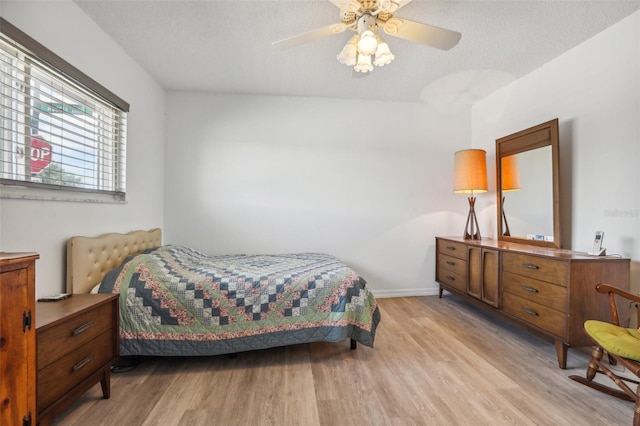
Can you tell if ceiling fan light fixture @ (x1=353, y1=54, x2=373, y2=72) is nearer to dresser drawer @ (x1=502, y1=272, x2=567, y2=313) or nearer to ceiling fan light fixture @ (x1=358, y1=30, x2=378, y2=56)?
ceiling fan light fixture @ (x1=358, y1=30, x2=378, y2=56)

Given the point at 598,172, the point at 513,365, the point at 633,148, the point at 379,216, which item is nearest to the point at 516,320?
the point at 513,365

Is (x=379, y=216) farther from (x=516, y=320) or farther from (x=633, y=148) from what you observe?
(x=633, y=148)

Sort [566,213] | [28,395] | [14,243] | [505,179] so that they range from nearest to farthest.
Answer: [28,395], [14,243], [566,213], [505,179]

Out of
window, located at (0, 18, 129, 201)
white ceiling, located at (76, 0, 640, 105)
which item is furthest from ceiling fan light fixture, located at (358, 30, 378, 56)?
window, located at (0, 18, 129, 201)

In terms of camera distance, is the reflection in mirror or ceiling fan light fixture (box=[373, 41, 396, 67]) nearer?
ceiling fan light fixture (box=[373, 41, 396, 67])

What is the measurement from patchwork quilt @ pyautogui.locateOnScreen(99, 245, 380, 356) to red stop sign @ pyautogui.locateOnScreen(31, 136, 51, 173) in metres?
0.78

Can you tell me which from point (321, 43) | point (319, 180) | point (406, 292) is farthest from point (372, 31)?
point (406, 292)

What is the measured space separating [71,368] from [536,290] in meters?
2.98

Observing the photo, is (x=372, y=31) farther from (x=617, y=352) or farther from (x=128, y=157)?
(x=128, y=157)

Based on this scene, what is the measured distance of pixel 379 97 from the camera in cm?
345

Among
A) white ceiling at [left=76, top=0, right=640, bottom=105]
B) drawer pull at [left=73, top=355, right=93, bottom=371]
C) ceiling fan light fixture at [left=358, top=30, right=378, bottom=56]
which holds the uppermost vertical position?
white ceiling at [left=76, top=0, right=640, bottom=105]

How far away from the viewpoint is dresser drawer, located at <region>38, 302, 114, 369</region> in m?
1.19

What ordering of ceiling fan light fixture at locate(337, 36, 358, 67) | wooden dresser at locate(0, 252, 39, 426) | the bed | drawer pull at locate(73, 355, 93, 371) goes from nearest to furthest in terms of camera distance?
wooden dresser at locate(0, 252, 39, 426)
drawer pull at locate(73, 355, 93, 371)
ceiling fan light fixture at locate(337, 36, 358, 67)
the bed

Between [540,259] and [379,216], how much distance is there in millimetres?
1766
